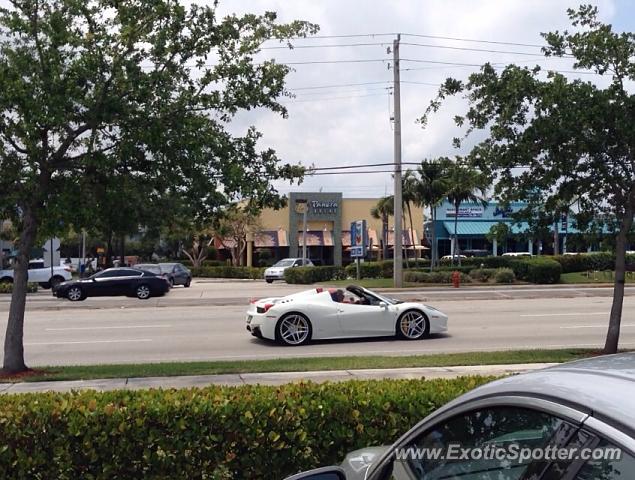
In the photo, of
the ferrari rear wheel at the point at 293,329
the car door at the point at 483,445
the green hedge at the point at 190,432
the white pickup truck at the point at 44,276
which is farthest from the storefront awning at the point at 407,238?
the car door at the point at 483,445

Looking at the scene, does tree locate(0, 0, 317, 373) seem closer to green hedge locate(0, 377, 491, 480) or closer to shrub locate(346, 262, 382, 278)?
green hedge locate(0, 377, 491, 480)

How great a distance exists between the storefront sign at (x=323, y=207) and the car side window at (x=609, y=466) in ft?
210

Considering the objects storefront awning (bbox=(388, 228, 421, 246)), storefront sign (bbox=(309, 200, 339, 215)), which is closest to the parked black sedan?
storefront sign (bbox=(309, 200, 339, 215))

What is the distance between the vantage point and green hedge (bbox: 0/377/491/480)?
473 cm

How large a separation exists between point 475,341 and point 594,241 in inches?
157

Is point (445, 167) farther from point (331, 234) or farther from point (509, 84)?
point (331, 234)

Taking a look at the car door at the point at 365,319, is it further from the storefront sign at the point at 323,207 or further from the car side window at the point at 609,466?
the storefront sign at the point at 323,207

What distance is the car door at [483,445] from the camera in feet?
7.07

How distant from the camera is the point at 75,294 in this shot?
3086 centimetres

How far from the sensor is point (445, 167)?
1383 centimetres

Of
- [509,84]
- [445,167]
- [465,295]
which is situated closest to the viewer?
[509,84]

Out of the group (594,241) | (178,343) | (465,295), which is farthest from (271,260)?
(594,241)

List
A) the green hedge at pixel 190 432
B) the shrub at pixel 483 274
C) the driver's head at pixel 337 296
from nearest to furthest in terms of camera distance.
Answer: the green hedge at pixel 190 432, the driver's head at pixel 337 296, the shrub at pixel 483 274

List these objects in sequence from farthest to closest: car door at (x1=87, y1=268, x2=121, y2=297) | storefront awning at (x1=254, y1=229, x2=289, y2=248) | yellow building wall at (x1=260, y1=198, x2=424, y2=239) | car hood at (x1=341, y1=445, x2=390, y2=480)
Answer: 1. yellow building wall at (x1=260, y1=198, x2=424, y2=239)
2. storefront awning at (x1=254, y1=229, x2=289, y2=248)
3. car door at (x1=87, y1=268, x2=121, y2=297)
4. car hood at (x1=341, y1=445, x2=390, y2=480)
